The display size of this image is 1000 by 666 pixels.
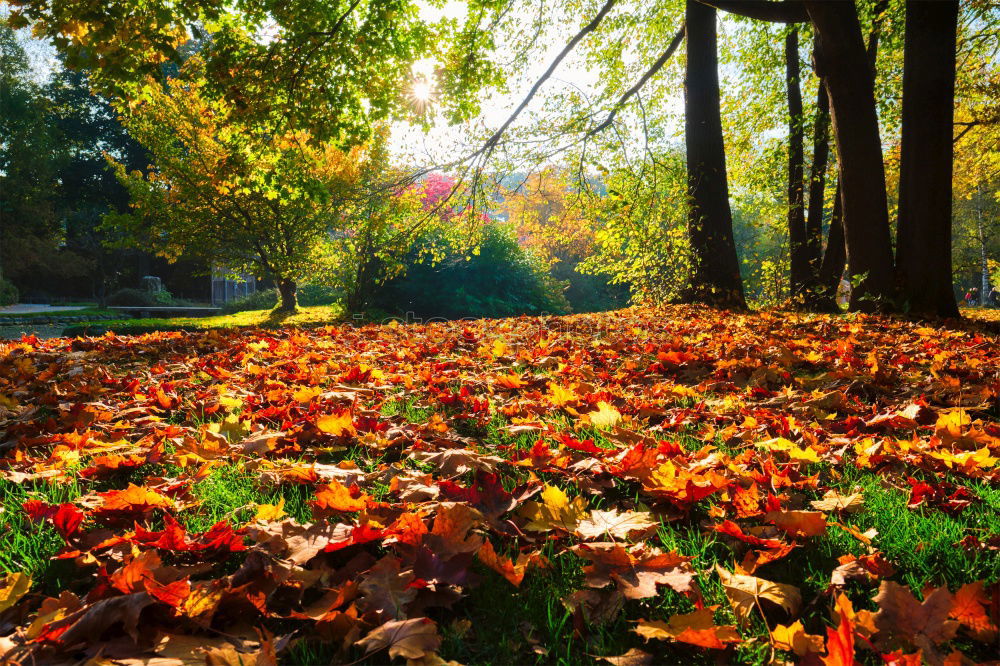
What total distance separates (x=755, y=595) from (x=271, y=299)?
92.4ft

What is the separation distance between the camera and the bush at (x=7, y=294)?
24.3 metres

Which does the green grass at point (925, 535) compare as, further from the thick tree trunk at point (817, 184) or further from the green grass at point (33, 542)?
the thick tree trunk at point (817, 184)

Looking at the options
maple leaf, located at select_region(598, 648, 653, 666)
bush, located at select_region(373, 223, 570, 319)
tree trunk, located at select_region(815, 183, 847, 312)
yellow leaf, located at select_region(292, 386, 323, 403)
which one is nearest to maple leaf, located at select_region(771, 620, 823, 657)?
maple leaf, located at select_region(598, 648, 653, 666)

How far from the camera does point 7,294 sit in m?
24.9

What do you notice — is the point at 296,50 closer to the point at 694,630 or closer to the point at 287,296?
the point at 694,630

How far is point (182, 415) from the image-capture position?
2.78 m

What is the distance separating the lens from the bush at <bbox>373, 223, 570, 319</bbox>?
16578 mm

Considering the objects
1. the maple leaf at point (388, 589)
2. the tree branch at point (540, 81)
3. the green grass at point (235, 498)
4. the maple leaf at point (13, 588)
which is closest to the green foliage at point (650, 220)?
the tree branch at point (540, 81)

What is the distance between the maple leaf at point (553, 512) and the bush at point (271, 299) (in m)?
24.3

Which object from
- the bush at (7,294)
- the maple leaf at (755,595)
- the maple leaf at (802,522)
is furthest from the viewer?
the bush at (7,294)

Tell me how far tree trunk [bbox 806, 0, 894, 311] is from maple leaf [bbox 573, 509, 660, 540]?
243 inches

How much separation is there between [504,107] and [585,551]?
917cm

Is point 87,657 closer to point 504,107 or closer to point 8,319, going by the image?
point 504,107

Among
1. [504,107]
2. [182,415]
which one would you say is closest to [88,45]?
[182,415]
